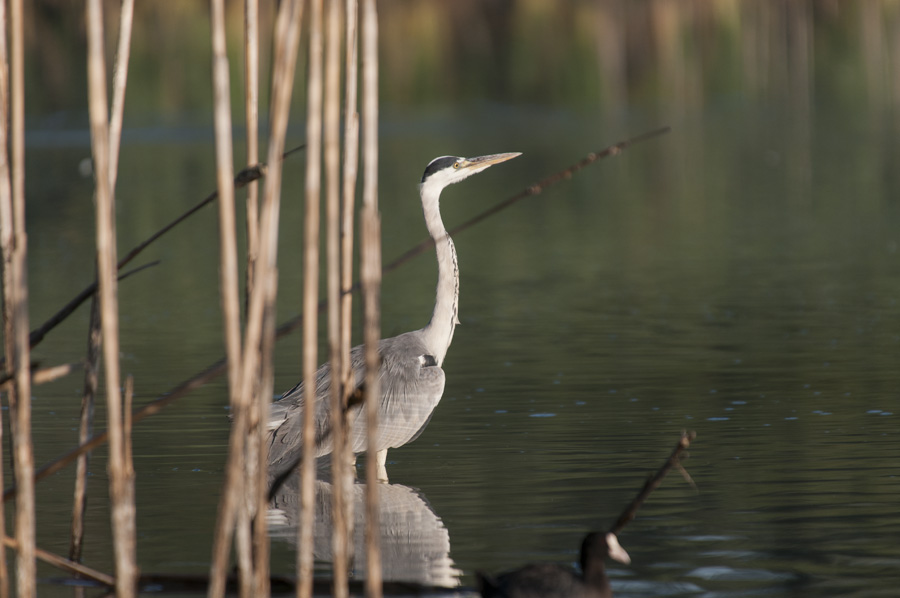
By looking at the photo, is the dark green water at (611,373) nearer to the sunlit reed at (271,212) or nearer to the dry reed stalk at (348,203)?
the dry reed stalk at (348,203)

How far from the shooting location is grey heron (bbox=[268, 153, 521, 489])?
8.71 m

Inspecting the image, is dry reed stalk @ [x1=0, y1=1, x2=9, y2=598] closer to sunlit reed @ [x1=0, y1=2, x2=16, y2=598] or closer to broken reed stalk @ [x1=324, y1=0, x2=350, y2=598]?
sunlit reed @ [x1=0, y1=2, x2=16, y2=598]

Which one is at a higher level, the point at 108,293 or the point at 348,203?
the point at 348,203

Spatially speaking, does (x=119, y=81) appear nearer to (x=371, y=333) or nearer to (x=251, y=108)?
(x=251, y=108)

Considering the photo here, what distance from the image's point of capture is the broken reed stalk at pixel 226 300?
469cm

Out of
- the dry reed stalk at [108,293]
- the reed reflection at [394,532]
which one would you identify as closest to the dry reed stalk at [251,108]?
the dry reed stalk at [108,293]

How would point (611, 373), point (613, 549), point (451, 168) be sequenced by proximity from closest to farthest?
point (613, 549) < point (451, 168) < point (611, 373)

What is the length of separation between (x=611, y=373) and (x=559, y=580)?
6128 mm

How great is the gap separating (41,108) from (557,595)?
3894 cm

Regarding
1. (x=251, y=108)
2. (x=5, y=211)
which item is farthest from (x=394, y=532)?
(x=5, y=211)

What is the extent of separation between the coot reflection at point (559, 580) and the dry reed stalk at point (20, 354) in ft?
5.75

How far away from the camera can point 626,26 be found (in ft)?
178

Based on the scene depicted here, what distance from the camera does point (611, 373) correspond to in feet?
38.8

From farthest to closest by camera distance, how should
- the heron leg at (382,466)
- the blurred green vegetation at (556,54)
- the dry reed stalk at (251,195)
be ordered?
1. the blurred green vegetation at (556,54)
2. the heron leg at (382,466)
3. the dry reed stalk at (251,195)
